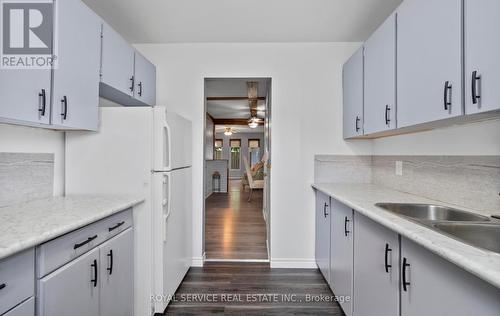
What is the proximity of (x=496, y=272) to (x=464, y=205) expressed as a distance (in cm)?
110

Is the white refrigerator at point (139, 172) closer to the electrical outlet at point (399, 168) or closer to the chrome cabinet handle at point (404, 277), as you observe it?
the chrome cabinet handle at point (404, 277)

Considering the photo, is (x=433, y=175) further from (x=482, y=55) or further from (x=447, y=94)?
(x=482, y=55)

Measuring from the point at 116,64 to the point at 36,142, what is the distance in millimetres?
795

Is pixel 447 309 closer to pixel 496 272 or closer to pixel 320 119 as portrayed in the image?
pixel 496 272

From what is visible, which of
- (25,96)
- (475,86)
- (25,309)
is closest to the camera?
(25,309)

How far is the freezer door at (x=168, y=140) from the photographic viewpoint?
73.6 inches

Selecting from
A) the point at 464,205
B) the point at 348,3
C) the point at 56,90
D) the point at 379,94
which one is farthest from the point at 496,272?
the point at 348,3

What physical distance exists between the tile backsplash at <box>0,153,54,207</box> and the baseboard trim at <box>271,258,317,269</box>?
6.92ft

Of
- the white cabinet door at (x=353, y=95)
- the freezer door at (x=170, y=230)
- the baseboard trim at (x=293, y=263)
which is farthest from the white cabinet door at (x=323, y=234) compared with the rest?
the freezer door at (x=170, y=230)

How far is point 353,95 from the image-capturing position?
8.11 feet

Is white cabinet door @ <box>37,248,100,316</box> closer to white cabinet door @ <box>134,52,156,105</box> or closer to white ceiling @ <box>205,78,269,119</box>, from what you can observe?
white cabinet door @ <box>134,52,156,105</box>

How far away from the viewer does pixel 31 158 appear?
175 centimetres

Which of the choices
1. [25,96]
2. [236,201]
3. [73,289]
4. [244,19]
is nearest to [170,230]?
[73,289]

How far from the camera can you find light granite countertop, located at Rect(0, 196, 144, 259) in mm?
953
